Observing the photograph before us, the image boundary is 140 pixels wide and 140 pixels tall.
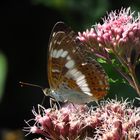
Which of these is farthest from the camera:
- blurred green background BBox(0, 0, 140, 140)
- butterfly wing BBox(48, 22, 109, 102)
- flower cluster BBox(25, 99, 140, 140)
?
blurred green background BBox(0, 0, 140, 140)

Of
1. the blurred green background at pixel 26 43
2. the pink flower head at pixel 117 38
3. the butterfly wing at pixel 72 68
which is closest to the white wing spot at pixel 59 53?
the butterfly wing at pixel 72 68

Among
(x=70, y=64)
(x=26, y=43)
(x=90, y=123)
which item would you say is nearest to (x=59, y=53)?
(x=70, y=64)

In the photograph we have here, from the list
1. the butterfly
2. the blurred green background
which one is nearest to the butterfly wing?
the butterfly

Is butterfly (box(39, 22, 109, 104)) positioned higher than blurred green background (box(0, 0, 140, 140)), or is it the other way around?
blurred green background (box(0, 0, 140, 140))

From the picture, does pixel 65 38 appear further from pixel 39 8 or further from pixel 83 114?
pixel 39 8

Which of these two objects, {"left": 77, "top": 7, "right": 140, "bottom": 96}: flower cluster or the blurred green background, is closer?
{"left": 77, "top": 7, "right": 140, "bottom": 96}: flower cluster

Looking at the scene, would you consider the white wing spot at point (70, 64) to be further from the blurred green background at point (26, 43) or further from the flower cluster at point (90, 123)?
the blurred green background at point (26, 43)

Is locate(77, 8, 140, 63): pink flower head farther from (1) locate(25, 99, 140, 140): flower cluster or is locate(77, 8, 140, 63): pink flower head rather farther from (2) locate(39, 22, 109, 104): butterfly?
(1) locate(25, 99, 140, 140): flower cluster
